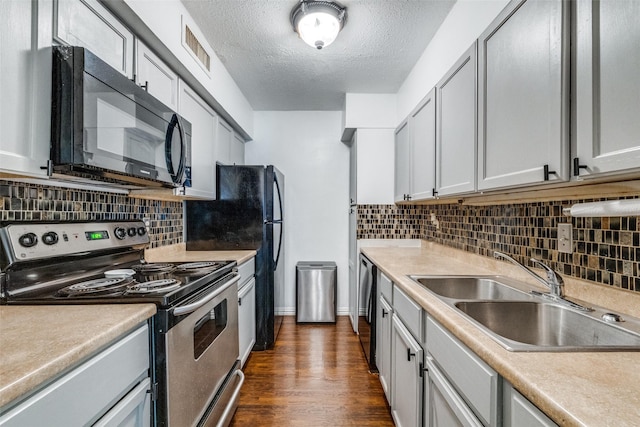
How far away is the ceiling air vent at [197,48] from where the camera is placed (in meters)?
1.93

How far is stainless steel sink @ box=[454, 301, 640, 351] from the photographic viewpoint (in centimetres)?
100

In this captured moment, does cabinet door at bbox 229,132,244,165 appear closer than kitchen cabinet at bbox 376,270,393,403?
No

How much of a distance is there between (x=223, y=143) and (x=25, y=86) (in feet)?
6.48

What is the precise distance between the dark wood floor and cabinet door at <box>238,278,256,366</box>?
0.16m

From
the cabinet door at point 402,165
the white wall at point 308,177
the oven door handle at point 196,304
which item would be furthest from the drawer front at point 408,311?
the white wall at point 308,177

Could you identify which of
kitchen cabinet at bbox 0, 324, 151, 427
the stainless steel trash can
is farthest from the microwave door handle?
the stainless steel trash can

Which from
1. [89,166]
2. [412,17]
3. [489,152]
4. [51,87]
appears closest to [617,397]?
[489,152]

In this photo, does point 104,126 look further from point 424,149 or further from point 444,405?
point 424,149

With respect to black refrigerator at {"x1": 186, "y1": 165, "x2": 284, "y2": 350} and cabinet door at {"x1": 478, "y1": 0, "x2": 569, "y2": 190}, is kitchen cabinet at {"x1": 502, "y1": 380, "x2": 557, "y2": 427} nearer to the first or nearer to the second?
cabinet door at {"x1": 478, "y1": 0, "x2": 569, "y2": 190}

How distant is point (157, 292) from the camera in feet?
3.93

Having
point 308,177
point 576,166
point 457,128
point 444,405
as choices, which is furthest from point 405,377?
point 308,177

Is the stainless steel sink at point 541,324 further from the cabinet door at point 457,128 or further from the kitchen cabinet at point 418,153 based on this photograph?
the kitchen cabinet at point 418,153

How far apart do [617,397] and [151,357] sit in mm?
1259

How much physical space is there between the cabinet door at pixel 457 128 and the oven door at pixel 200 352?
54.6 inches
